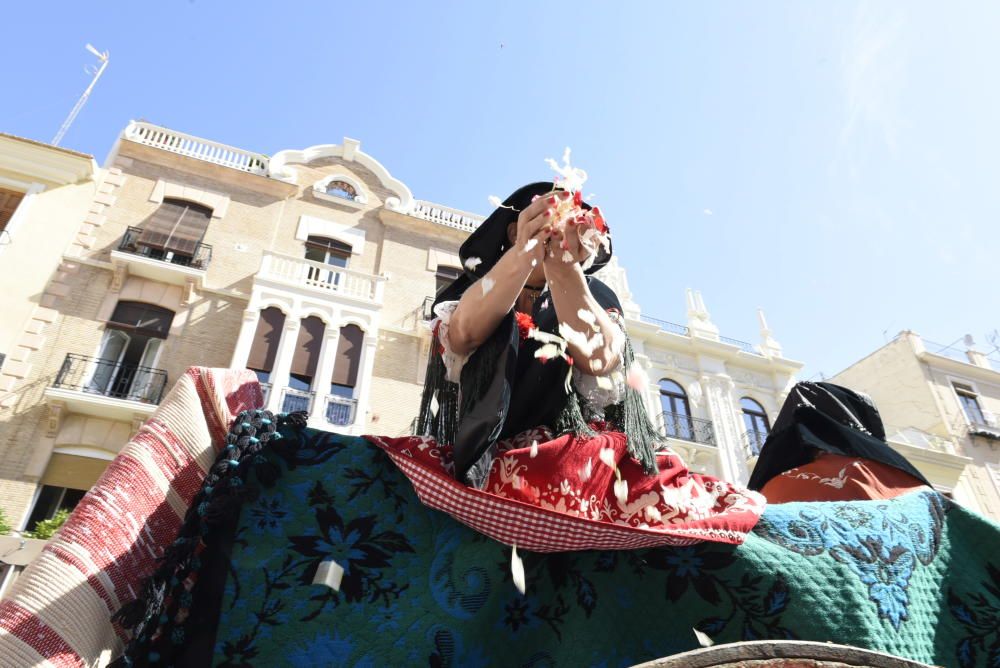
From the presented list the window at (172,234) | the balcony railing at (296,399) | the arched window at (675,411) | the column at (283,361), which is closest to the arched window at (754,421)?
the arched window at (675,411)

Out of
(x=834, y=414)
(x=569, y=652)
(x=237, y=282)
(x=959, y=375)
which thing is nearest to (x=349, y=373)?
(x=237, y=282)

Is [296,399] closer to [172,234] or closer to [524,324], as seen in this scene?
[172,234]

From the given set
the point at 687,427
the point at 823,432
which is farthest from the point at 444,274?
the point at 823,432

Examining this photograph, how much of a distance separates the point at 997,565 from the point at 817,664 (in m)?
1.18

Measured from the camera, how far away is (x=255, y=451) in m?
1.38

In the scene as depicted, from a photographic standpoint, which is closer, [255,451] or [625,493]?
[255,451]

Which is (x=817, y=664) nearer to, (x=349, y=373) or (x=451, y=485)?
(x=451, y=485)

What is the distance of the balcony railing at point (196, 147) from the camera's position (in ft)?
48.8

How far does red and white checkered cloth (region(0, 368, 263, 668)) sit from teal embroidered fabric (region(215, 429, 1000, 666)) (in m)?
0.17

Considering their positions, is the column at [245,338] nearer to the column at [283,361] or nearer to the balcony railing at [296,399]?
the column at [283,361]

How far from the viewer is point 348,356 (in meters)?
13.3

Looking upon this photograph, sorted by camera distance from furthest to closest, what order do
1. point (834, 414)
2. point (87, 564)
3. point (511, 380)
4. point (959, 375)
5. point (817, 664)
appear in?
point (959, 375) → point (834, 414) → point (511, 380) → point (87, 564) → point (817, 664)

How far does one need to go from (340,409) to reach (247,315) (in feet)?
9.35

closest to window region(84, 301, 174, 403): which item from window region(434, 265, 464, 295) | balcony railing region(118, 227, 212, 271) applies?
balcony railing region(118, 227, 212, 271)
